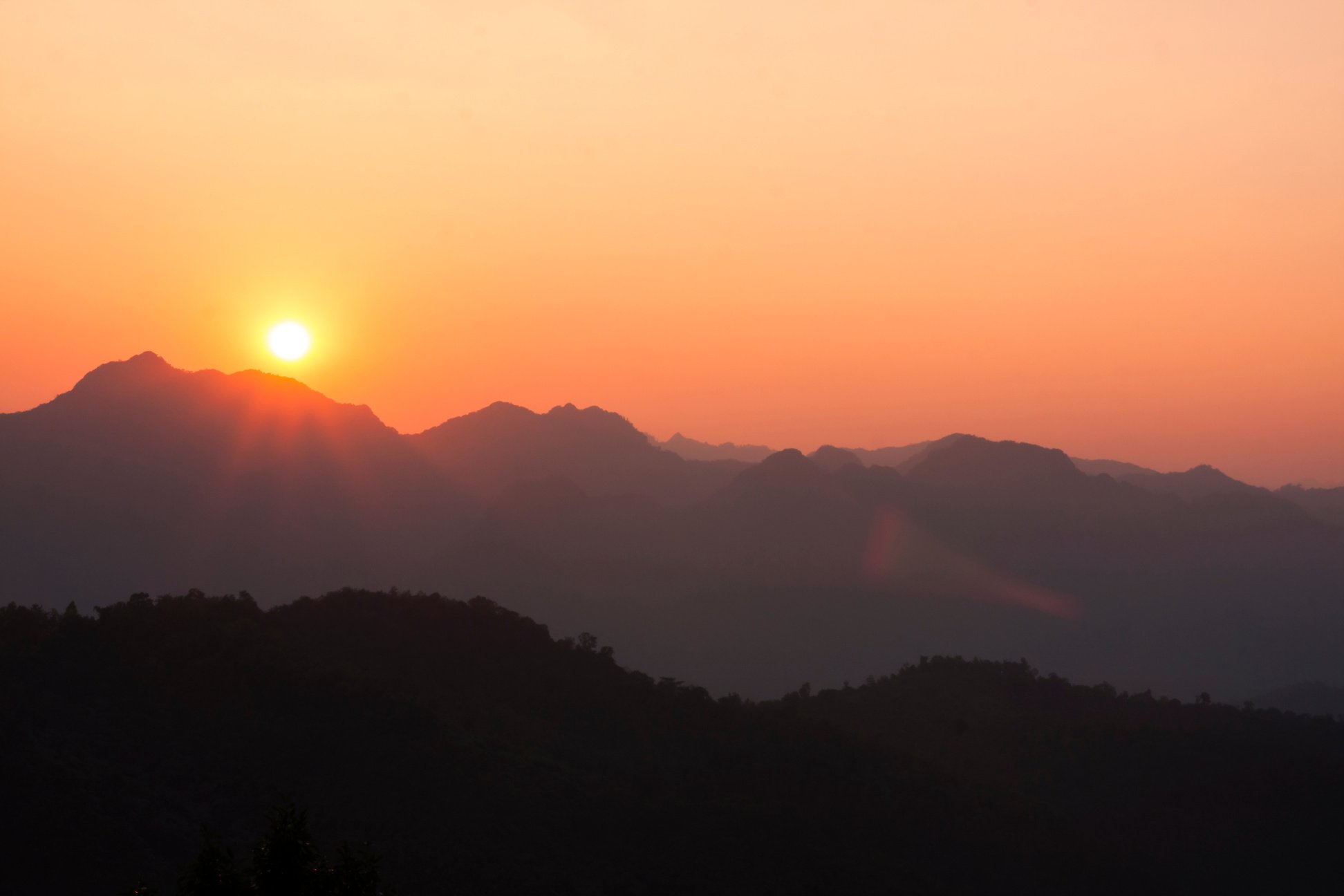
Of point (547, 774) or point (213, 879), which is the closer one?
point (213, 879)

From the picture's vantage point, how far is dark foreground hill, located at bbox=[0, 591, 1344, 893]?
47750 mm

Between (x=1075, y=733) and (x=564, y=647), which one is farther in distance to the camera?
(x=1075, y=733)

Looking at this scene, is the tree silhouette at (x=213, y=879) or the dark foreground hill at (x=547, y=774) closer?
the tree silhouette at (x=213, y=879)

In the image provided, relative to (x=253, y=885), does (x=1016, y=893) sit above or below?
below

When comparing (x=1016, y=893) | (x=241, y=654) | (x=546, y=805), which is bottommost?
(x=1016, y=893)

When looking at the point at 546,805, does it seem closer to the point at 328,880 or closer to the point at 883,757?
the point at 883,757

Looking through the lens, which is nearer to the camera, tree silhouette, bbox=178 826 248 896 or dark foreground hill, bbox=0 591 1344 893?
tree silhouette, bbox=178 826 248 896

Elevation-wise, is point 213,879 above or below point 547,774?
below

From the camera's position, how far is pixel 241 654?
60.0 meters

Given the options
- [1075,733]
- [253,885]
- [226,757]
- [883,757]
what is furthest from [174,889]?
[1075,733]

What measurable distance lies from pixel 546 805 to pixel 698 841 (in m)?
7.35

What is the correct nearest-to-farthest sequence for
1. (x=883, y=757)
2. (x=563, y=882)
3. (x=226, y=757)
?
(x=563, y=882) < (x=226, y=757) < (x=883, y=757)

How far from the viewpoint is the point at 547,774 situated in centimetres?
5688

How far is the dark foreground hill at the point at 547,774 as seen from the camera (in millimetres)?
47750
